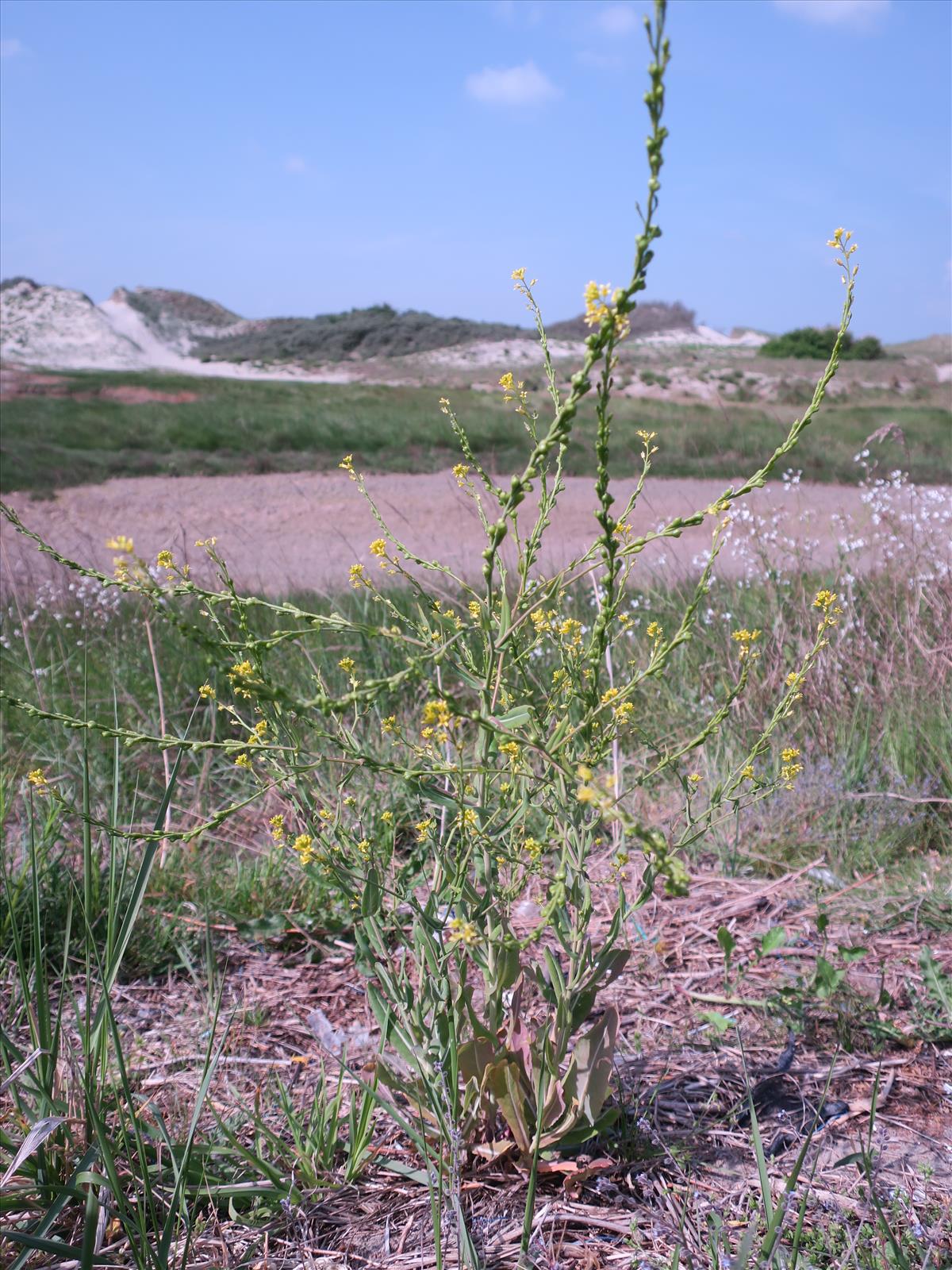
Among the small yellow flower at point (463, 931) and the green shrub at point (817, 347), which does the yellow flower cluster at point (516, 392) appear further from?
the green shrub at point (817, 347)

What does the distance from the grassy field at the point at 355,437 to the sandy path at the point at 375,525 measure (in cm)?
68

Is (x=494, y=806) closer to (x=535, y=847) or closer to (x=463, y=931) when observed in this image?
(x=535, y=847)

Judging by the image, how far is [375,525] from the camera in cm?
954

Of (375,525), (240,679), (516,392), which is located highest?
(516,392)

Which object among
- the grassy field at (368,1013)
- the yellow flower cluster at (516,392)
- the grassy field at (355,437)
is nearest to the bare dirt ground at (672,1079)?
the grassy field at (368,1013)

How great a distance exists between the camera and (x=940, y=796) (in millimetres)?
2969

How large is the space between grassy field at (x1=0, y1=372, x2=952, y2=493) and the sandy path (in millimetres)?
682

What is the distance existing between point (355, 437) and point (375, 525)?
5941 mm

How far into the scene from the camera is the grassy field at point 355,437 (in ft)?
39.7

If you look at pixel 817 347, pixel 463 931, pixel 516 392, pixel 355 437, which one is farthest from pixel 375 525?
pixel 817 347

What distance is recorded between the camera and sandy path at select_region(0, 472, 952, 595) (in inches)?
195

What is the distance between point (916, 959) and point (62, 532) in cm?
783

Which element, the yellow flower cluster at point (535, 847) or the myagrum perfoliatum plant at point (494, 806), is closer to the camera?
the myagrum perfoliatum plant at point (494, 806)

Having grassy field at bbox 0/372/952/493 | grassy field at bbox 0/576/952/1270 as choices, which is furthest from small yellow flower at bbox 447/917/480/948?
grassy field at bbox 0/372/952/493
